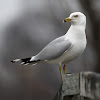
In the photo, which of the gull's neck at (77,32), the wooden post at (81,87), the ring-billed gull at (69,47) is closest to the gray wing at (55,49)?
the ring-billed gull at (69,47)

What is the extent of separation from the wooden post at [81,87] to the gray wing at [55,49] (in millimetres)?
849

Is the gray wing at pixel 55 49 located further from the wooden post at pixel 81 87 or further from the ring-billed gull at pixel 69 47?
the wooden post at pixel 81 87

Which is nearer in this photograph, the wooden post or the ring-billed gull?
the wooden post

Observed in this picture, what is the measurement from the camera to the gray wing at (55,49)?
487 centimetres

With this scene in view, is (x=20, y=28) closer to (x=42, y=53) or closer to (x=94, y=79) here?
(x=42, y=53)

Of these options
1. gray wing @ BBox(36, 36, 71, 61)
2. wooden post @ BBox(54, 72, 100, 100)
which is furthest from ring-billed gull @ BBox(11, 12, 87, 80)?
wooden post @ BBox(54, 72, 100, 100)

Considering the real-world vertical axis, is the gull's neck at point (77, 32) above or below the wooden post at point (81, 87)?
above

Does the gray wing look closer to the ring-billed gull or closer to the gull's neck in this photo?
the ring-billed gull

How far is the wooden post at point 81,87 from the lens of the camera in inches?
135

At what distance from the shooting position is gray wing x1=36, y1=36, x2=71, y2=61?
16.0 ft

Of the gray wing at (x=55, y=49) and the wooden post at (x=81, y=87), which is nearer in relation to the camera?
the wooden post at (x=81, y=87)

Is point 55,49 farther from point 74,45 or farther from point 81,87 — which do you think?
point 81,87

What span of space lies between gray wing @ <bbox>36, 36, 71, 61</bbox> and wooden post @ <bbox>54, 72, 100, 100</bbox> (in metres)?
0.85

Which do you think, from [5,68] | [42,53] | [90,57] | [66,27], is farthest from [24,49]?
[42,53]
